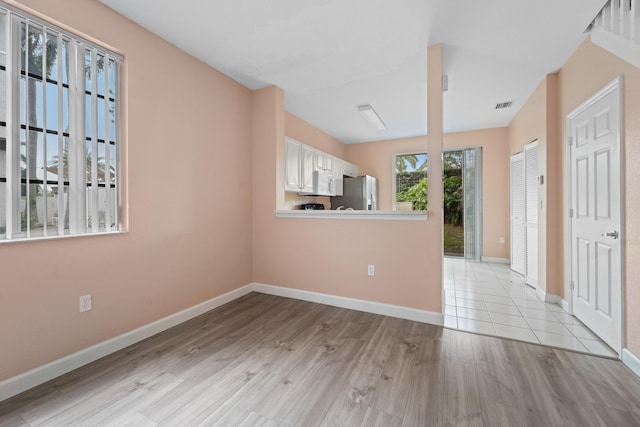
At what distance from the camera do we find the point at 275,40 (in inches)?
99.9

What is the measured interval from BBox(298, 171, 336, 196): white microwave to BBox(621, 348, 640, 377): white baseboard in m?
3.84

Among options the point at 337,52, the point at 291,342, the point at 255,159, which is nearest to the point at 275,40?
the point at 337,52

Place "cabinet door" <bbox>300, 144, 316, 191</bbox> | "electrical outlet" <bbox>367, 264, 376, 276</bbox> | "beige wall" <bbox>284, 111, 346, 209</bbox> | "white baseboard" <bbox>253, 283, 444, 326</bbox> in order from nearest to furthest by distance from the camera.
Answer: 1. "white baseboard" <bbox>253, 283, 444, 326</bbox>
2. "electrical outlet" <bbox>367, 264, 376, 276</bbox>
3. "cabinet door" <bbox>300, 144, 316, 191</bbox>
4. "beige wall" <bbox>284, 111, 346, 209</bbox>

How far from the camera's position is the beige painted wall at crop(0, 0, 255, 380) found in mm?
1737

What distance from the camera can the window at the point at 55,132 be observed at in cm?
166

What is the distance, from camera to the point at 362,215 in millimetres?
2951

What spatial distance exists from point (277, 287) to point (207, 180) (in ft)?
5.11

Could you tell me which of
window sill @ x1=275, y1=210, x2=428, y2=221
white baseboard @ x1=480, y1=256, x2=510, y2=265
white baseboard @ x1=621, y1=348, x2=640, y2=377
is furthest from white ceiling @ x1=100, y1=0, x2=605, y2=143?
white baseboard @ x1=480, y1=256, x2=510, y2=265

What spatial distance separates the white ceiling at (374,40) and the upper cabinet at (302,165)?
779mm

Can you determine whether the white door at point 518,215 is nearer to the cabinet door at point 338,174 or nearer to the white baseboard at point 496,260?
the white baseboard at point 496,260

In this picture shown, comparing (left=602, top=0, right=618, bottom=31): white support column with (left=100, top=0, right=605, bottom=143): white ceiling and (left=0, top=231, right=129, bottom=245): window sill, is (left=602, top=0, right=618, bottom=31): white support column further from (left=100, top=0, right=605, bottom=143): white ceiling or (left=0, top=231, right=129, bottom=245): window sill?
(left=0, top=231, right=129, bottom=245): window sill

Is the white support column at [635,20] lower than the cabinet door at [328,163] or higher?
higher

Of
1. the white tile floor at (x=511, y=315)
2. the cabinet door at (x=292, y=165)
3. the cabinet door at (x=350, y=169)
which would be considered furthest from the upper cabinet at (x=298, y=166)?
the white tile floor at (x=511, y=315)

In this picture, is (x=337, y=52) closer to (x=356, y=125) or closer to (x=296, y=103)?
(x=296, y=103)
